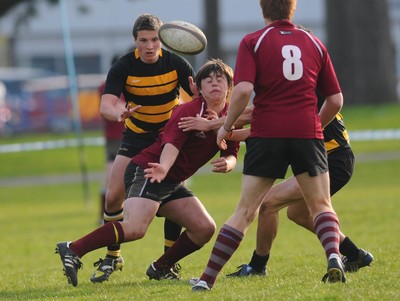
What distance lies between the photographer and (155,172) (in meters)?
8.23

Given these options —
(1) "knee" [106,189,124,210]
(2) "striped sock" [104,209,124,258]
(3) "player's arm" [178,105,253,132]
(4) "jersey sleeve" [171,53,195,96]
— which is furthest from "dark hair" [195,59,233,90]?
(2) "striped sock" [104,209,124,258]

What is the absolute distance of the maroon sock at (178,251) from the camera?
356 inches

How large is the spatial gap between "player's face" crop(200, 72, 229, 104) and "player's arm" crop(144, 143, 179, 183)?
49 cm

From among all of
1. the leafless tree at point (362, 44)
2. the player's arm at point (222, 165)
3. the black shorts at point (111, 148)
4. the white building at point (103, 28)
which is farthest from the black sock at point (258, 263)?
the white building at point (103, 28)

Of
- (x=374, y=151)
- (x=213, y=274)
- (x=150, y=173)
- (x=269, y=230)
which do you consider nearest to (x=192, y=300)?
(x=213, y=274)

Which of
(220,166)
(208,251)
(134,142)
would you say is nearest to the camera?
(220,166)

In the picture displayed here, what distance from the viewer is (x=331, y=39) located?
125 ft

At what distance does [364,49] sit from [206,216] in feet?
97.6

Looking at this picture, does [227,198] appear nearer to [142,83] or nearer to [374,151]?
[374,151]

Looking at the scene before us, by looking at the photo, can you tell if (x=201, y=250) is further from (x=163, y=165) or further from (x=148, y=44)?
(x=163, y=165)

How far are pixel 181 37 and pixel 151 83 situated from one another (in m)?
0.58

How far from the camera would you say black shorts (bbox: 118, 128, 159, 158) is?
9.58 metres

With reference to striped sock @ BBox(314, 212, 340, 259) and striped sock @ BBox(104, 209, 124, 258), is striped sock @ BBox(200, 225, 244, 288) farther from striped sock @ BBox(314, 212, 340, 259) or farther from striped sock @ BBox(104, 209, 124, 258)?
striped sock @ BBox(104, 209, 124, 258)

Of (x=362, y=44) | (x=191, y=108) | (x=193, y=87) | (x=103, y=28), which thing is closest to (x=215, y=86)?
(x=191, y=108)
